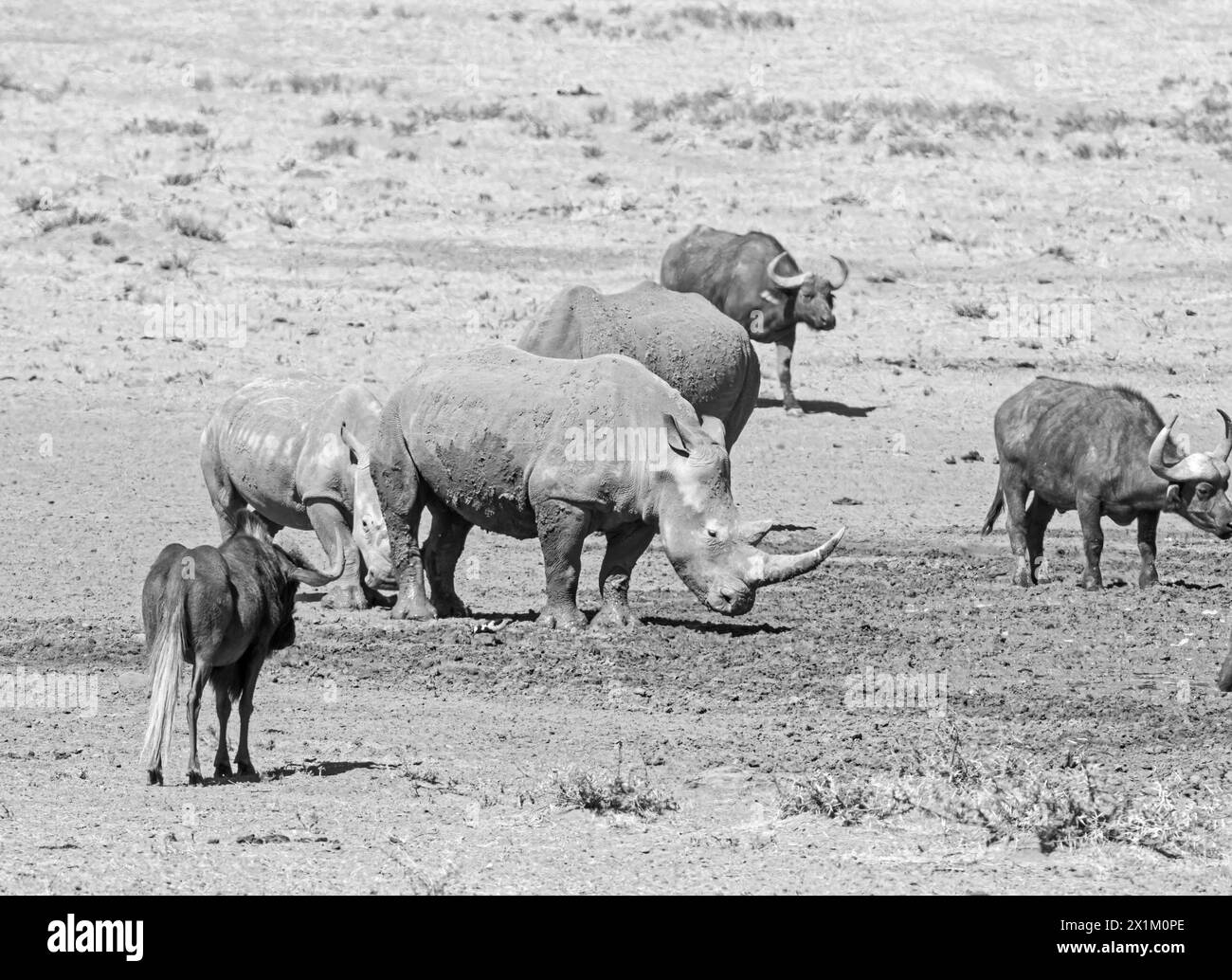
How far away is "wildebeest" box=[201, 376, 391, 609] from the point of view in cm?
1410

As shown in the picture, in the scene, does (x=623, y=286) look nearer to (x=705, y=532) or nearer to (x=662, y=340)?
(x=662, y=340)

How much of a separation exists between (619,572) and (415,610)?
1.49m

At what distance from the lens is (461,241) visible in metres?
27.6

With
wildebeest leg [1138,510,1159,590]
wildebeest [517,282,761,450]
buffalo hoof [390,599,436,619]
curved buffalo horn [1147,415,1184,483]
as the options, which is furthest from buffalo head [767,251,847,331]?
buffalo hoof [390,599,436,619]

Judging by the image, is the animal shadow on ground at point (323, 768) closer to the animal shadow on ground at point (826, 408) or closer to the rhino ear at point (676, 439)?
the rhino ear at point (676, 439)

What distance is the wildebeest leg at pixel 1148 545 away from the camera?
1496 centimetres

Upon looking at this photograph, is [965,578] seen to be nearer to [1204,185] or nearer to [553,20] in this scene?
[1204,185]

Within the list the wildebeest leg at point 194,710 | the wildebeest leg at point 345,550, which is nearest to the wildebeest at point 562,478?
the wildebeest leg at point 345,550

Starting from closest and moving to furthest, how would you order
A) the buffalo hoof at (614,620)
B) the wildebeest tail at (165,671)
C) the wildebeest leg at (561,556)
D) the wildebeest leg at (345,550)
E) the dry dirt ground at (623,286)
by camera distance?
the dry dirt ground at (623,286) < the wildebeest tail at (165,671) < the wildebeest leg at (561,556) < the buffalo hoof at (614,620) < the wildebeest leg at (345,550)

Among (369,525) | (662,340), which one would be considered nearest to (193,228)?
(662,340)

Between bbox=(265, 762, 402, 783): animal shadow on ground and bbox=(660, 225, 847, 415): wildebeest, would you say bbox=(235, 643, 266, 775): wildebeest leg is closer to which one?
bbox=(265, 762, 402, 783): animal shadow on ground

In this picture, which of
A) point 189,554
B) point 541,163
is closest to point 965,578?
point 189,554

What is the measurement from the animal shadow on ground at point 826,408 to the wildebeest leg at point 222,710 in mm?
13451

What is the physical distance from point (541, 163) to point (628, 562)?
63.4 ft
